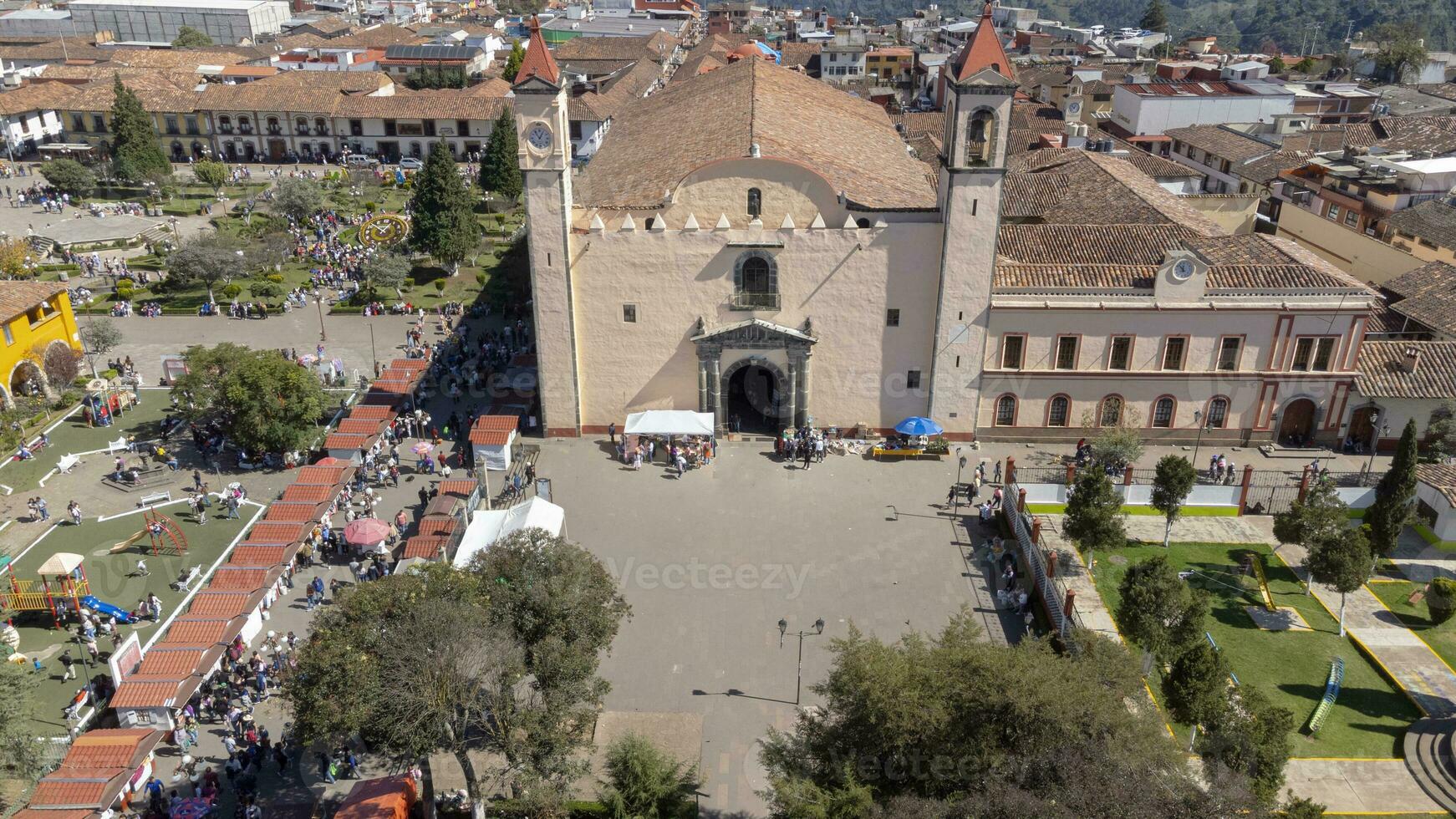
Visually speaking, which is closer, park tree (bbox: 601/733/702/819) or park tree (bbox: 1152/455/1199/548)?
park tree (bbox: 601/733/702/819)

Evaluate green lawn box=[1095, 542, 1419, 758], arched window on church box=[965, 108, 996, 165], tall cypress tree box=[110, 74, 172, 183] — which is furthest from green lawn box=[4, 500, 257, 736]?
tall cypress tree box=[110, 74, 172, 183]

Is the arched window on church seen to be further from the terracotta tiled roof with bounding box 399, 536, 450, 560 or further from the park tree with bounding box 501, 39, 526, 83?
the park tree with bounding box 501, 39, 526, 83

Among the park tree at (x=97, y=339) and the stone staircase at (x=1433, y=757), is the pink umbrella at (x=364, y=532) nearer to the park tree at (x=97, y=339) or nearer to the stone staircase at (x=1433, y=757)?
the park tree at (x=97, y=339)

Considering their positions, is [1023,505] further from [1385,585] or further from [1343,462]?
[1343,462]

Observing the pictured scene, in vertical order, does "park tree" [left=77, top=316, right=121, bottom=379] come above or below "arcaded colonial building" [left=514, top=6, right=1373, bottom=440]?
below

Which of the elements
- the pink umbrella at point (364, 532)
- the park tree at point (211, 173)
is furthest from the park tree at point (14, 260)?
the pink umbrella at point (364, 532)

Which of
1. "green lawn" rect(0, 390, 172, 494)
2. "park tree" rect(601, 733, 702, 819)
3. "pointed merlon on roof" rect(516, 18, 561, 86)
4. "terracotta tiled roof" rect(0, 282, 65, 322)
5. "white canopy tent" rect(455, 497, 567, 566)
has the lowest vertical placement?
"green lawn" rect(0, 390, 172, 494)
